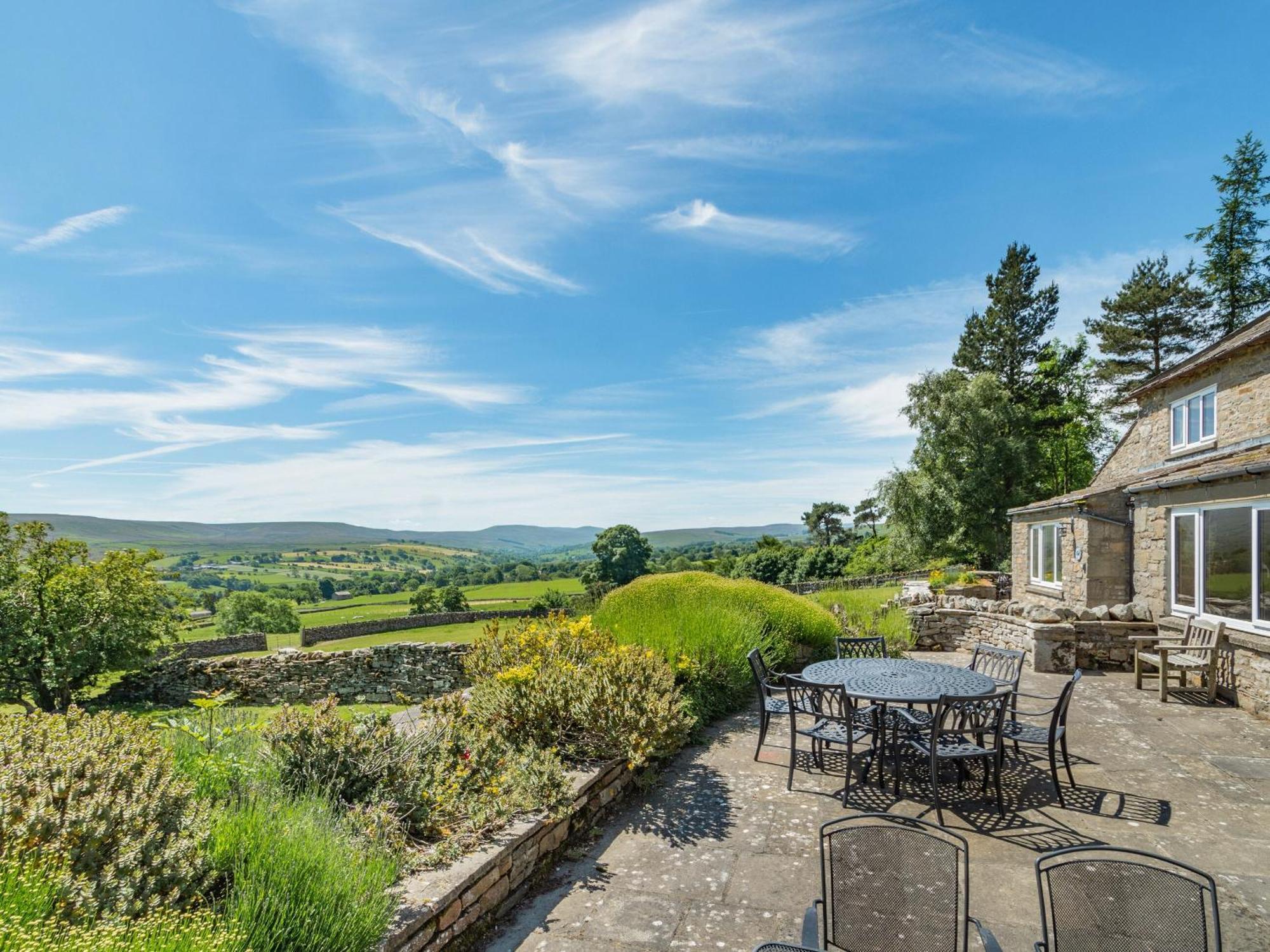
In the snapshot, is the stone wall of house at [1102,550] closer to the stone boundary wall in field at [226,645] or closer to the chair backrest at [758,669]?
the chair backrest at [758,669]

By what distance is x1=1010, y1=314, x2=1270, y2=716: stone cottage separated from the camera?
776 centimetres

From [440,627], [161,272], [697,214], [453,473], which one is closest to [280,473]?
[453,473]

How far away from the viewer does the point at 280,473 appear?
33.5m

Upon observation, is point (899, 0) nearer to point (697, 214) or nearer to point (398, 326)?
point (697, 214)

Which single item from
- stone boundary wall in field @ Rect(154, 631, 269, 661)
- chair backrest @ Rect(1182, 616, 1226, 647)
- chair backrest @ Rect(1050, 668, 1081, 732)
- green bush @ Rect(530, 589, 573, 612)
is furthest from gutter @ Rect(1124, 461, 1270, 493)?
green bush @ Rect(530, 589, 573, 612)

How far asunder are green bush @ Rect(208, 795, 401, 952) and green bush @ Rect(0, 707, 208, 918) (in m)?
0.17

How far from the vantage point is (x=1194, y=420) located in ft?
41.8

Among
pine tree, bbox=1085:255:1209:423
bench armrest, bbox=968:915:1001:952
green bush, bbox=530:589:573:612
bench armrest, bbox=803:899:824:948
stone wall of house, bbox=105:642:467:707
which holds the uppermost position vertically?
pine tree, bbox=1085:255:1209:423

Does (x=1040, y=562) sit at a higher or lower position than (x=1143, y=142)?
lower

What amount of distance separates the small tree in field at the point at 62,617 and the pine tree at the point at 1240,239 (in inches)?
1477

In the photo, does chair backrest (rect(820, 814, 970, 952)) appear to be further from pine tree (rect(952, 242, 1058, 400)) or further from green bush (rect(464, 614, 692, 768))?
pine tree (rect(952, 242, 1058, 400))

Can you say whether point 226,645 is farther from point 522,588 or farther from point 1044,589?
point 522,588

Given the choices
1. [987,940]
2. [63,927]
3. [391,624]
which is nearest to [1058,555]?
[987,940]

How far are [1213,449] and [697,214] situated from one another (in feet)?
36.8
